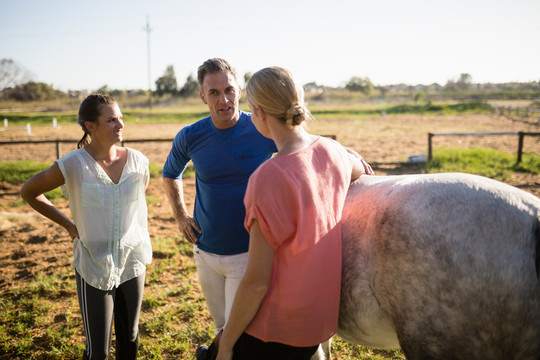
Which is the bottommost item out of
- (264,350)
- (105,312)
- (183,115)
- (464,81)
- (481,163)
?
(105,312)

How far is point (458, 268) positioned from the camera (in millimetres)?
1156

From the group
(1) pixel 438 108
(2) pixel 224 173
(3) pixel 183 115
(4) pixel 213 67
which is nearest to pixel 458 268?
(2) pixel 224 173

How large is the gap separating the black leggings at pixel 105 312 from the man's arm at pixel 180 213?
48cm

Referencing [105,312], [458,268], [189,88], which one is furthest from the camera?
[189,88]

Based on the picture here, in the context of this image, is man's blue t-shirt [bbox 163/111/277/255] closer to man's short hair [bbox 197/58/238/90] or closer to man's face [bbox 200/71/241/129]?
man's face [bbox 200/71/241/129]

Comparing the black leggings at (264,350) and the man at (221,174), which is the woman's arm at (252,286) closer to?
the black leggings at (264,350)

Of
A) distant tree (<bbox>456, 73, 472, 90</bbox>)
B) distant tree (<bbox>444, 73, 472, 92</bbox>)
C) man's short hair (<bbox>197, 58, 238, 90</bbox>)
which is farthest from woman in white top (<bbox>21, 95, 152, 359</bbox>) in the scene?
distant tree (<bbox>456, 73, 472, 90</bbox>)

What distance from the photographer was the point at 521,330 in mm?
1129

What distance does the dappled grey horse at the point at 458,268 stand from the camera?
1.13 meters

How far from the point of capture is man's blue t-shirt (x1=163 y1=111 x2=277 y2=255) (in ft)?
7.39

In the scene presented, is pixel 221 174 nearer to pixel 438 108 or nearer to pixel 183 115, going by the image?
pixel 183 115

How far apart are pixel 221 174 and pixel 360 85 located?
83.2m

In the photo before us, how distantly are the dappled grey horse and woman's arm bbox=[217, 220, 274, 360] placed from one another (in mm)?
420


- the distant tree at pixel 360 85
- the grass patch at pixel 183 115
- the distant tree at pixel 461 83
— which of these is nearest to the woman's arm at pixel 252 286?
the grass patch at pixel 183 115
